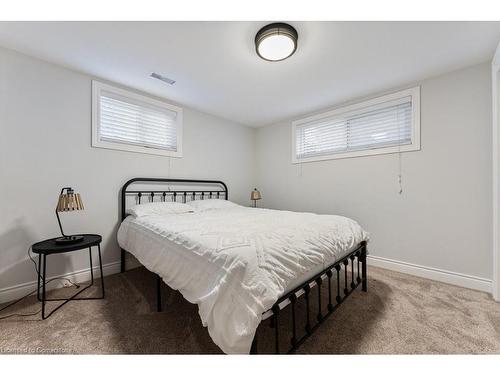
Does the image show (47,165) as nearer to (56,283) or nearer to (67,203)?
(67,203)

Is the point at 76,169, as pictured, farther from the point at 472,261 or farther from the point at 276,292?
the point at 472,261

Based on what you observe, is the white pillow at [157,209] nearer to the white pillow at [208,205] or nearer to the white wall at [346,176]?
the white pillow at [208,205]

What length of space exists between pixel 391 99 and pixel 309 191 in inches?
66.9

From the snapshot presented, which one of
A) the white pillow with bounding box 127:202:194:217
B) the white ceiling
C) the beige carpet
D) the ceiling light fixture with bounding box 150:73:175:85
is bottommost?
the beige carpet

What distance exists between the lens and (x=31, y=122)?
80.2 inches

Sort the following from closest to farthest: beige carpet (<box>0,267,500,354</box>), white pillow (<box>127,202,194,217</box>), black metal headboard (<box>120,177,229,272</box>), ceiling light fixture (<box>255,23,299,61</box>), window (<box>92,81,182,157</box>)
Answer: beige carpet (<box>0,267,500,354</box>) < ceiling light fixture (<box>255,23,299,61</box>) < white pillow (<box>127,202,194,217</box>) < window (<box>92,81,182,157</box>) < black metal headboard (<box>120,177,229,272</box>)

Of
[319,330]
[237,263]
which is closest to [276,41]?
[237,263]

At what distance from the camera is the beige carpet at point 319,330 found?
1.33 metres

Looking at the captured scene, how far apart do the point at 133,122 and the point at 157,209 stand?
130 cm

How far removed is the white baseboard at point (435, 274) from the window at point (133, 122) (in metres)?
3.33

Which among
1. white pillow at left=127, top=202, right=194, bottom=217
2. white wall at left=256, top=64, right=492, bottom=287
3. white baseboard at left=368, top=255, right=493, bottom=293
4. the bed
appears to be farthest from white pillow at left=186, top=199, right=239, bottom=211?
white baseboard at left=368, top=255, right=493, bottom=293

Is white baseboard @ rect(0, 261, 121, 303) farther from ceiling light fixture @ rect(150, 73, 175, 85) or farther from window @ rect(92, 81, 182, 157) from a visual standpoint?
ceiling light fixture @ rect(150, 73, 175, 85)

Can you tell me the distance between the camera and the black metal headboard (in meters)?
2.65

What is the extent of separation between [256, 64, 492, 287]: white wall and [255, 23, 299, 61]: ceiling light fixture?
6.15 ft
